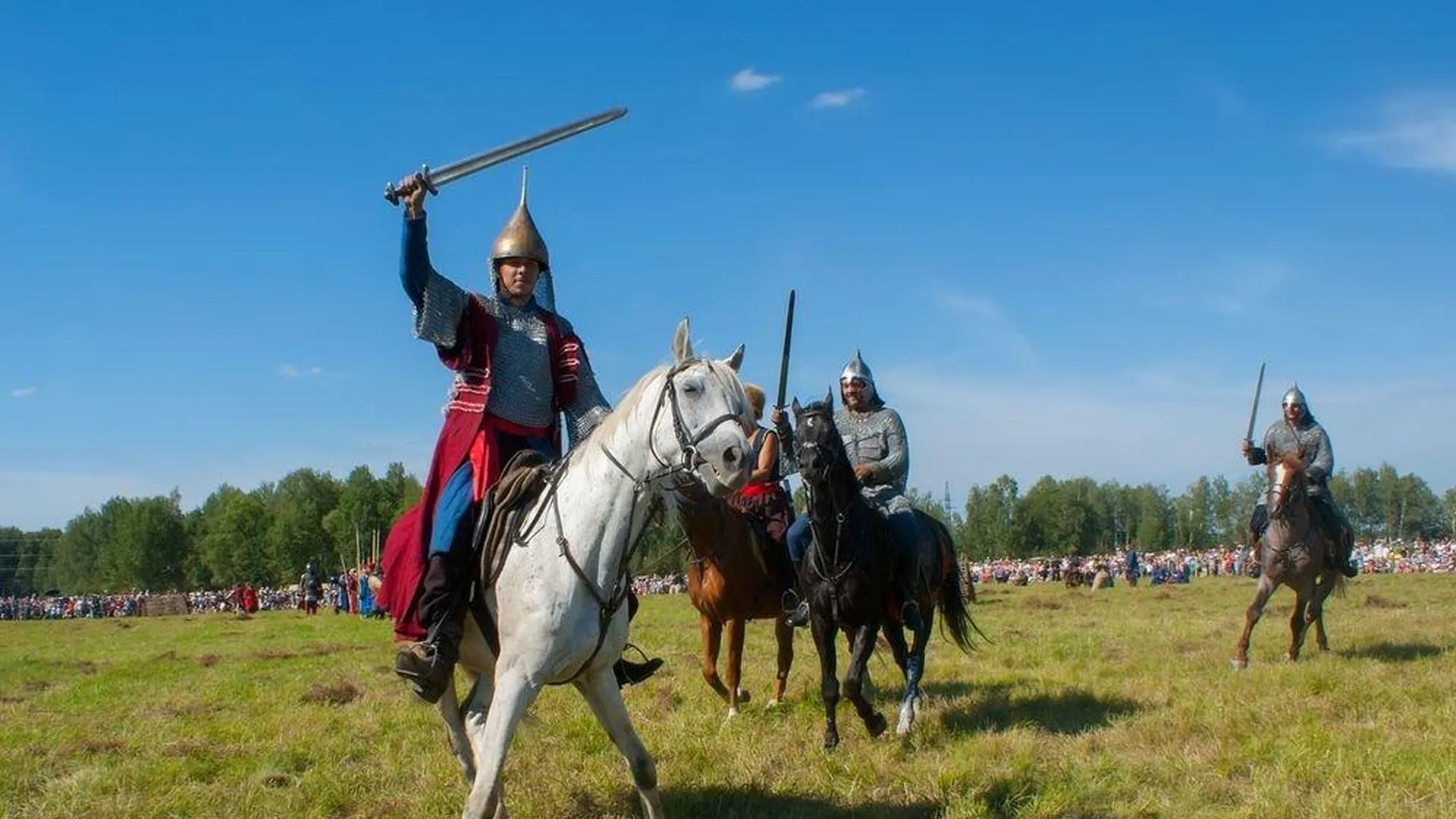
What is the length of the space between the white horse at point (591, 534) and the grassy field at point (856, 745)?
5.01 ft

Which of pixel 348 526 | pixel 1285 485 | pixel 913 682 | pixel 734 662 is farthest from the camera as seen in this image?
pixel 348 526

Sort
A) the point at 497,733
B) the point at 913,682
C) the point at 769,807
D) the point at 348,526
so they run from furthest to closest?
1. the point at 348,526
2. the point at 913,682
3. the point at 769,807
4. the point at 497,733

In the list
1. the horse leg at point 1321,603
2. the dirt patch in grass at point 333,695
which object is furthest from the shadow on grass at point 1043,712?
the dirt patch in grass at point 333,695

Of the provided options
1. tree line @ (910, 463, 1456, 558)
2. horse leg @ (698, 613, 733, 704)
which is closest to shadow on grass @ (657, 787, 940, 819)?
horse leg @ (698, 613, 733, 704)

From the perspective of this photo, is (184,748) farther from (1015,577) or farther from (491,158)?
(1015,577)

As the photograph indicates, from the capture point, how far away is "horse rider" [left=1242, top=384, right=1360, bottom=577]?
13.5 meters

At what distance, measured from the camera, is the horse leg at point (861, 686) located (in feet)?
27.0

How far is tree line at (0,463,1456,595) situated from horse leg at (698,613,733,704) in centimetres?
5606

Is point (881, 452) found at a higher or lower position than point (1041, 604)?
higher

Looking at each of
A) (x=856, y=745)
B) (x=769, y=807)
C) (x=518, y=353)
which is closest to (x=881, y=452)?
(x=856, y=745)

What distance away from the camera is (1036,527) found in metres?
132

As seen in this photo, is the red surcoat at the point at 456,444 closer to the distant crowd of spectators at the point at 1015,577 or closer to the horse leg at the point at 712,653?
the horse leg at the point at 712,653

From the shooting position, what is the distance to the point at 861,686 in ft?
28.0

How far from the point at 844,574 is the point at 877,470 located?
1118 millimetres
